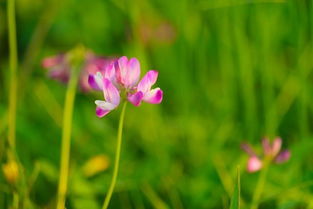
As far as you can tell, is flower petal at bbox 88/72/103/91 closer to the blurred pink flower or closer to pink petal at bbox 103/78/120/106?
pink petal at bbox 103/78/120/106

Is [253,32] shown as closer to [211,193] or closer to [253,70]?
[253,70]

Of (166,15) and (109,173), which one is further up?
(166,15)

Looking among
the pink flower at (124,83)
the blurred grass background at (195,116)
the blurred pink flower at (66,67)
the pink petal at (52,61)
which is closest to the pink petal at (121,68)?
the pink flower at (124,83)

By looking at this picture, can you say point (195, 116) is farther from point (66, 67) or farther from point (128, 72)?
point (128, 72)

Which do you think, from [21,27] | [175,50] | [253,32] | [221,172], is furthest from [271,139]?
[21,27]

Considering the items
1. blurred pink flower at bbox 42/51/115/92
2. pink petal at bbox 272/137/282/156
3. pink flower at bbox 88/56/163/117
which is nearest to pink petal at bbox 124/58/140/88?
pink flower at bbox 88/56/163/117
